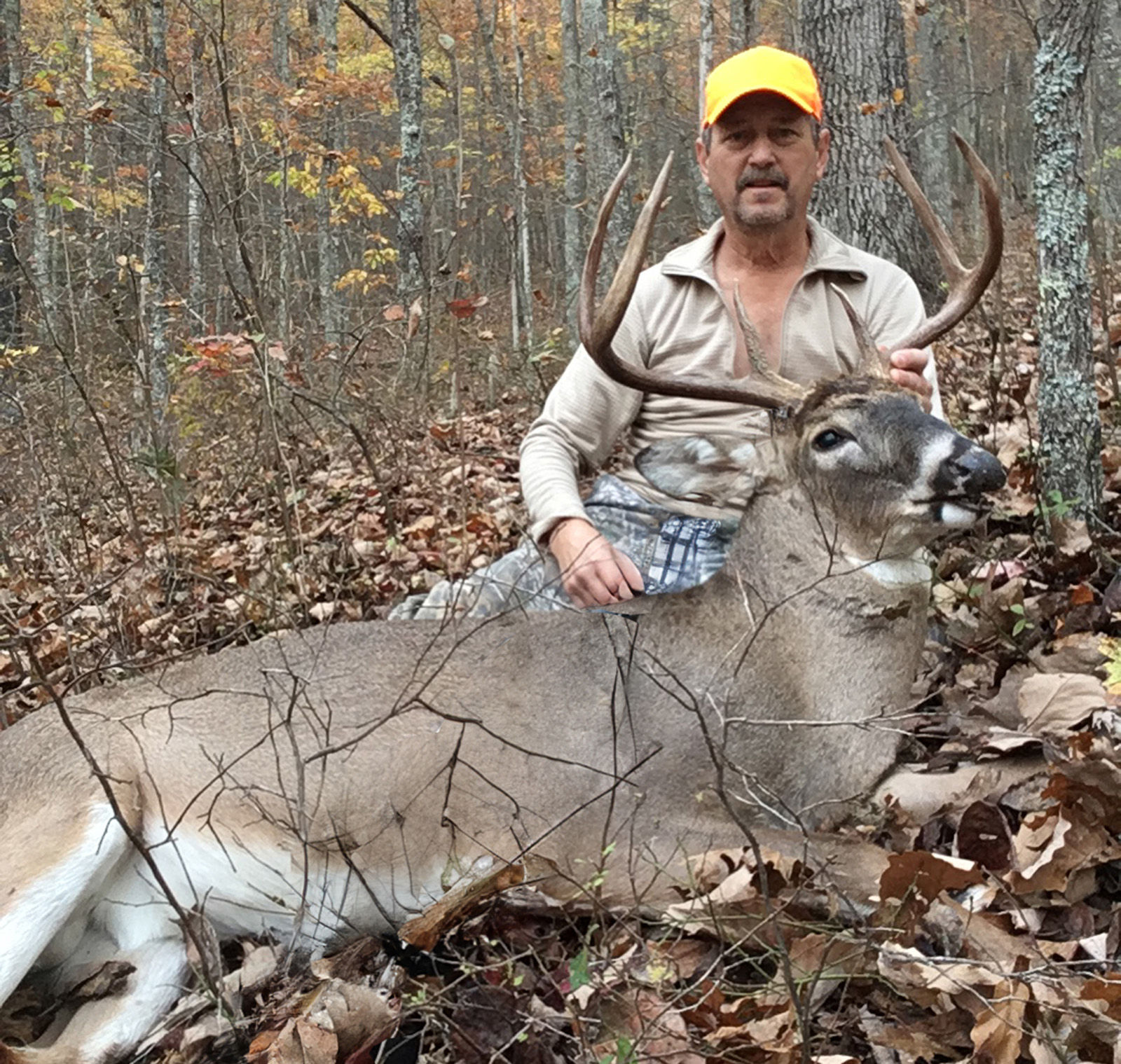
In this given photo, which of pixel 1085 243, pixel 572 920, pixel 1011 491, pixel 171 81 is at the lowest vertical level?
pixel 572 920

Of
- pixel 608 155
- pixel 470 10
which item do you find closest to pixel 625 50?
pixel 470 10

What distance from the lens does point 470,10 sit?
73.7ft

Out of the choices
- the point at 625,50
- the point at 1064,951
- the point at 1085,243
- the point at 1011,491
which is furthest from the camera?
the point at 625,50

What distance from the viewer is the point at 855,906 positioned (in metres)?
2.99

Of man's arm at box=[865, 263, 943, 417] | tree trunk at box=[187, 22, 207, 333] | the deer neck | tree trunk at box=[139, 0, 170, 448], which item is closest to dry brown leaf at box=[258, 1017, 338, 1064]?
the deer neck

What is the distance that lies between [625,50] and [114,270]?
20.4 meters

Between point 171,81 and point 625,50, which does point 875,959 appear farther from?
point 625,50

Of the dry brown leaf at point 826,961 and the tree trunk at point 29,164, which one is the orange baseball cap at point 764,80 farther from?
the tree trunk at point 29,164

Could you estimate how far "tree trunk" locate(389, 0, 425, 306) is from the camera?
1132 cm

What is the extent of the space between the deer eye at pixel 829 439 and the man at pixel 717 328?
14.1 inches

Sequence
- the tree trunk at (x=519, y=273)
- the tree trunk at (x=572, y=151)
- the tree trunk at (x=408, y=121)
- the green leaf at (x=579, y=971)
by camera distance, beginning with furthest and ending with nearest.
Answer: the tree trunk at (x=572, y=151) → the tree trunk at (x=519, y=273) → the tree trunk at (x=408, y=121) → the green leaf at (x=579, y=971)

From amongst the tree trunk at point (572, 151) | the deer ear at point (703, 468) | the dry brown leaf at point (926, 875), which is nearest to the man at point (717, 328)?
the deer ear at point (703, 468)

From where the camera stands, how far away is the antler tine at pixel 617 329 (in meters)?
3.49

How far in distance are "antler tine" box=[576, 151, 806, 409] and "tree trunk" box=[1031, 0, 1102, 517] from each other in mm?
1467
